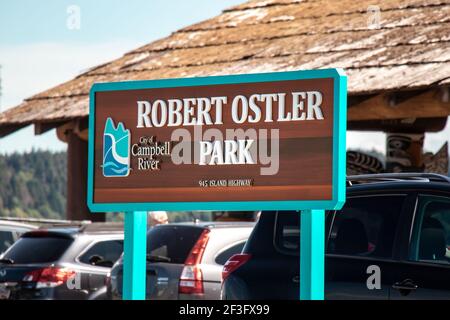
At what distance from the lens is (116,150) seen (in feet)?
36.4

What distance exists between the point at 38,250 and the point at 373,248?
8045mm

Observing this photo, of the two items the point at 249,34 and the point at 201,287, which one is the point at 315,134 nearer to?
the point at 201,287

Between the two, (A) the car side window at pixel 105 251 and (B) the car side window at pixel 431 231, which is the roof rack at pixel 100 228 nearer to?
(A) the car side window at pixel 105 251

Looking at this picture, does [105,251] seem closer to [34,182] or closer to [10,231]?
[10,231]

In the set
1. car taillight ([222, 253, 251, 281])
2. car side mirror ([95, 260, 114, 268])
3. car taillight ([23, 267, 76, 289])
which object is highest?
car taillight ([222, 253, 251, 281])

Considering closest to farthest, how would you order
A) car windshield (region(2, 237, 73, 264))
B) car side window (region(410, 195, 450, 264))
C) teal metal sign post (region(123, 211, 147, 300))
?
teal metal sign post (region(123, 211, 147, 300)) → car side window (region(410, 195, 450, 264)) → car windshield (region(2, 237, 73, 264))

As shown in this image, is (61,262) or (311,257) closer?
(311,257)

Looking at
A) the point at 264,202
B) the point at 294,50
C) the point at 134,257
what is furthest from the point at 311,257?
the point at 294,50

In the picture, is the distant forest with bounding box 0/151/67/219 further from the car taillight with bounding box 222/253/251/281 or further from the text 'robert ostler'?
the text 'robert ostler'

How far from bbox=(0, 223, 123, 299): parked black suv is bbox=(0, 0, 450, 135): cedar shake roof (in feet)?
12.8

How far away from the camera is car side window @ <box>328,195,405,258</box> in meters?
11.9

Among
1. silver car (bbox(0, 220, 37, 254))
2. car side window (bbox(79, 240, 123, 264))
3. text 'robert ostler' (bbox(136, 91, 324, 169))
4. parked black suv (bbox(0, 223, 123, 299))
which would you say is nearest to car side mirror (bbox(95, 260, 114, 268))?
parked black suv (bbox(0, 223, 123, 299))

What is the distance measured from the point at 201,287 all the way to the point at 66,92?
10015 millimetres
